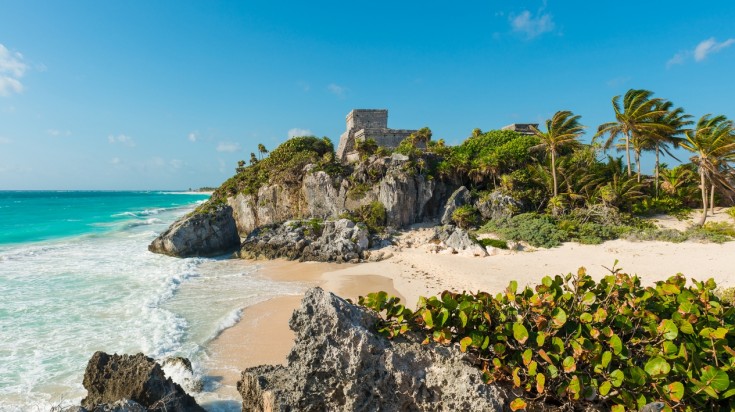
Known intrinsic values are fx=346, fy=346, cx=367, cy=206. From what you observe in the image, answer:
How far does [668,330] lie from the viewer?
289 cm

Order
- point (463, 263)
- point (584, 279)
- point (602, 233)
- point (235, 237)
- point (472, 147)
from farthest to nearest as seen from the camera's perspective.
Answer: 1. point (472, 147)
2. point (235, 237)
3. point (602, 233)
4. point (463, 263)
5. point (584, 279)

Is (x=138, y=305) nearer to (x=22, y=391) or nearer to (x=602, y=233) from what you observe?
(x=22, y=391)

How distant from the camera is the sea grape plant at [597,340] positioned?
2.74 m

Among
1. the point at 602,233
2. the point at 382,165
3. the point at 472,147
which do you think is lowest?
the point at 602,233

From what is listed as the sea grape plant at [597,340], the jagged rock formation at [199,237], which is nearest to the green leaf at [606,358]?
the sea grape plant at [597,340]

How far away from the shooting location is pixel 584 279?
3607 millimetres

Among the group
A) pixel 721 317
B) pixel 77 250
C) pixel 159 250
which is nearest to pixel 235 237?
pixel 159 250

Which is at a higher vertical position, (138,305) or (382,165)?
(382,165)

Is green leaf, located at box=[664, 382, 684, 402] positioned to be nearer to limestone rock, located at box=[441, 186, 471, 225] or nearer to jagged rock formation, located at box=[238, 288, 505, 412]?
jagged rock formation, located at box=[238, 288, 505, 412]

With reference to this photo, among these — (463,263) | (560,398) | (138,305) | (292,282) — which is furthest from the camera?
(463,263)

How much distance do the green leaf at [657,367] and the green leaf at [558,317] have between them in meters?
0.65

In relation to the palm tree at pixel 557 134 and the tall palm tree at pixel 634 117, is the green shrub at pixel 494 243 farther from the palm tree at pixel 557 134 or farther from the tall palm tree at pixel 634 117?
the tall palm tree at pixel 634 117

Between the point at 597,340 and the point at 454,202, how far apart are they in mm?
20413

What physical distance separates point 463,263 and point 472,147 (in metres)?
14.8
